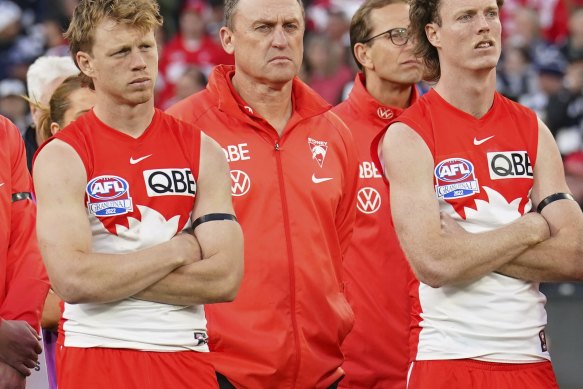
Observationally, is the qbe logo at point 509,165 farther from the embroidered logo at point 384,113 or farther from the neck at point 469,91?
the embroidered logo at point 384,113

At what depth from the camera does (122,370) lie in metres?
4.38

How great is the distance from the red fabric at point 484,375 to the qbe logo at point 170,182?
1.29 metres

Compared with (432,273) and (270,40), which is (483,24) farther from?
(432,273)

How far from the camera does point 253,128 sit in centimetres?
547

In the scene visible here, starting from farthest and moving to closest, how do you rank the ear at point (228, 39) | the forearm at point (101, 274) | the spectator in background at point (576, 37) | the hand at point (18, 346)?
the spectator in background at point (576, 37) < the ear at point (228, 39) < the hand at point (18, 346) < the forearm at point (101, 274)

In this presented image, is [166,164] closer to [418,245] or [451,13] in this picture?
[418,245]

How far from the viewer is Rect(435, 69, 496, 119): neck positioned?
5.06 m

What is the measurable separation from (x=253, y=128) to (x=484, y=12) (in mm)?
1213

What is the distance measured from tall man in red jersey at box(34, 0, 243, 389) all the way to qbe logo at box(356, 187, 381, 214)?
1.48 m

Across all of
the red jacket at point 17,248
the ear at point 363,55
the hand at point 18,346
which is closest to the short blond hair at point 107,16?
the red jacket at point 17,248

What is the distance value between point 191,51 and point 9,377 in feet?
30.6

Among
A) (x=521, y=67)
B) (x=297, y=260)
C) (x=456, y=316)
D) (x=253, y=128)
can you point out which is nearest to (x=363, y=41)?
(x=253, y=128)

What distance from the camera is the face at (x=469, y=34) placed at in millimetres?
5023

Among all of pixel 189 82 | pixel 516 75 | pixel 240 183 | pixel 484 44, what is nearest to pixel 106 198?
pixel 240 183
